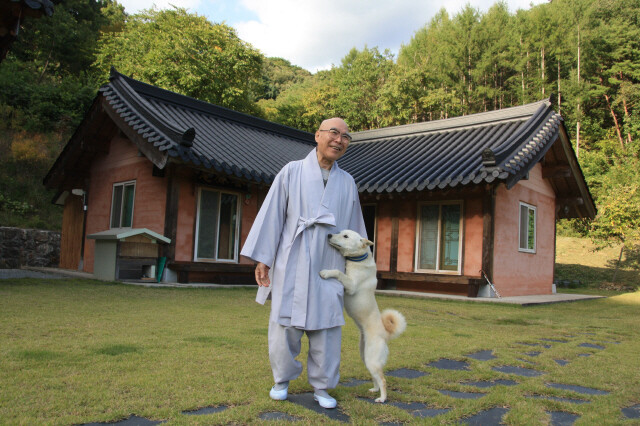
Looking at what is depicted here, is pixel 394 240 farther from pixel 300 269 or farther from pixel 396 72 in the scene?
pixel 396 72

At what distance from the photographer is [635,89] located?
76.8ft

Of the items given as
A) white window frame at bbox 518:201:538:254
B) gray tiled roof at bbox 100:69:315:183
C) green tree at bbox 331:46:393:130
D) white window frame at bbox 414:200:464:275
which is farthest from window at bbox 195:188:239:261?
green tree at bbox 331:46:393:130

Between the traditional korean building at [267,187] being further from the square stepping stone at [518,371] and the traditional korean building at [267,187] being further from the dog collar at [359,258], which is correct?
the dog collar at [359,258]

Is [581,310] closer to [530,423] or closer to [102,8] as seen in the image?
[530,423]

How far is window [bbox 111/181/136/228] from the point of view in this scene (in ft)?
34.4

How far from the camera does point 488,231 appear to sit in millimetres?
9508

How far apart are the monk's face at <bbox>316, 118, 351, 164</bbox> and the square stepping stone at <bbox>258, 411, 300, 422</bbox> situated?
4.91ft

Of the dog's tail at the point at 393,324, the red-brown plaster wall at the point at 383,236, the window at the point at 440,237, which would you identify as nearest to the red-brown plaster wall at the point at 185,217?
the red-brown plaster wall at the point at 383,236

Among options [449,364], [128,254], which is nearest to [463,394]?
[449,364]

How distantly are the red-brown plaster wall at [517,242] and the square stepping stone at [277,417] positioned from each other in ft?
27.2

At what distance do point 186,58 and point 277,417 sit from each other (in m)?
21.7

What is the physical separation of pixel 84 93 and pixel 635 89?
82.0ft

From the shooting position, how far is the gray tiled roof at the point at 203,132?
8.71 metres

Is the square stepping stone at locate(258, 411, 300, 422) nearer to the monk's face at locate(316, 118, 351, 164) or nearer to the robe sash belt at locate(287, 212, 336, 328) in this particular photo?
the robe sash belt at locate(287, 212, 336, 328)
